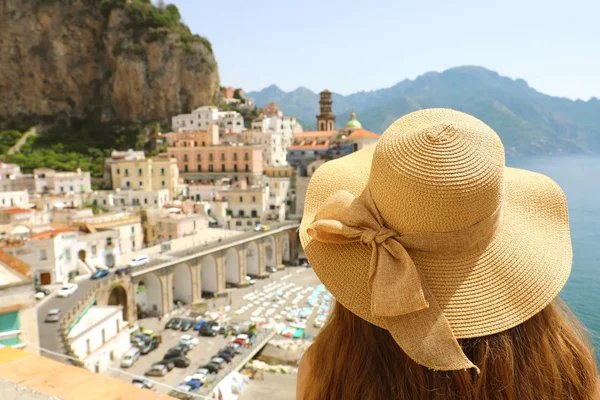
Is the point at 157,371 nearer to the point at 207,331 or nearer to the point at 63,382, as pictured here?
the point at 207,331

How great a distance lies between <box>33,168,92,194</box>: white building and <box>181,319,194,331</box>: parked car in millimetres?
14012

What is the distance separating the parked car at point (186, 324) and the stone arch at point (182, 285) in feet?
11.0

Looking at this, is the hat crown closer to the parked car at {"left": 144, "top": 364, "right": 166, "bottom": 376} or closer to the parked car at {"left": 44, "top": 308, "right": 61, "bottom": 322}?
the parked car at {"left": 144, "top": 364, "right": 166, "bottom": 376}

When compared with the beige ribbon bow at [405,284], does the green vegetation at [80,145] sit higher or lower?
higher

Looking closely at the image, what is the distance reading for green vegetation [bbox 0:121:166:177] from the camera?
114 feet

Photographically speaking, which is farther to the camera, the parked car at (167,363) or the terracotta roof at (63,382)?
the parked car at (167,363)

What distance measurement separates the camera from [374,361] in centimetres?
110

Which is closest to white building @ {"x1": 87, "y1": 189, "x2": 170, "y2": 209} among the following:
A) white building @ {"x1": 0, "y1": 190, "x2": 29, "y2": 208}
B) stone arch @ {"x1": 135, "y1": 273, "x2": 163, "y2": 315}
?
white building @ {"x1": 0, "y1": 190, "x2": 29, "y2": 208}

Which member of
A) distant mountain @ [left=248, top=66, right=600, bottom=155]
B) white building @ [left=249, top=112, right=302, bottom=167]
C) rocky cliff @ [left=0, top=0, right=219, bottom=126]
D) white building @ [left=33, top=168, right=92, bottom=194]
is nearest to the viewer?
white building @ [left=33, top=168, right=92, bottom=194]

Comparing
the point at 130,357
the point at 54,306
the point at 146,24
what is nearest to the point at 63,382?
the point at 130,357

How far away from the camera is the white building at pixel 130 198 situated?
92.3 feet

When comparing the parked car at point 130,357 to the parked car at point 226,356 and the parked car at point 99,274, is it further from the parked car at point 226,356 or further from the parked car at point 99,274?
the parked car at point 99,274

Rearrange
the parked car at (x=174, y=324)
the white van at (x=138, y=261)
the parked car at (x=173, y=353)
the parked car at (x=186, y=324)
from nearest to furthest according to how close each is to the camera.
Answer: the parked car at (x=173, y=353)
the parked car at (x=186, y=324)
the parked car at (x=174, y=324)
the white van at (x=138, y=261)

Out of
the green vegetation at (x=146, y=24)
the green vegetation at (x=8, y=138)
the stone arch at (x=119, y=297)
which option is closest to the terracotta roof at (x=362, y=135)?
the green vegetation at (x=146, y=24)
